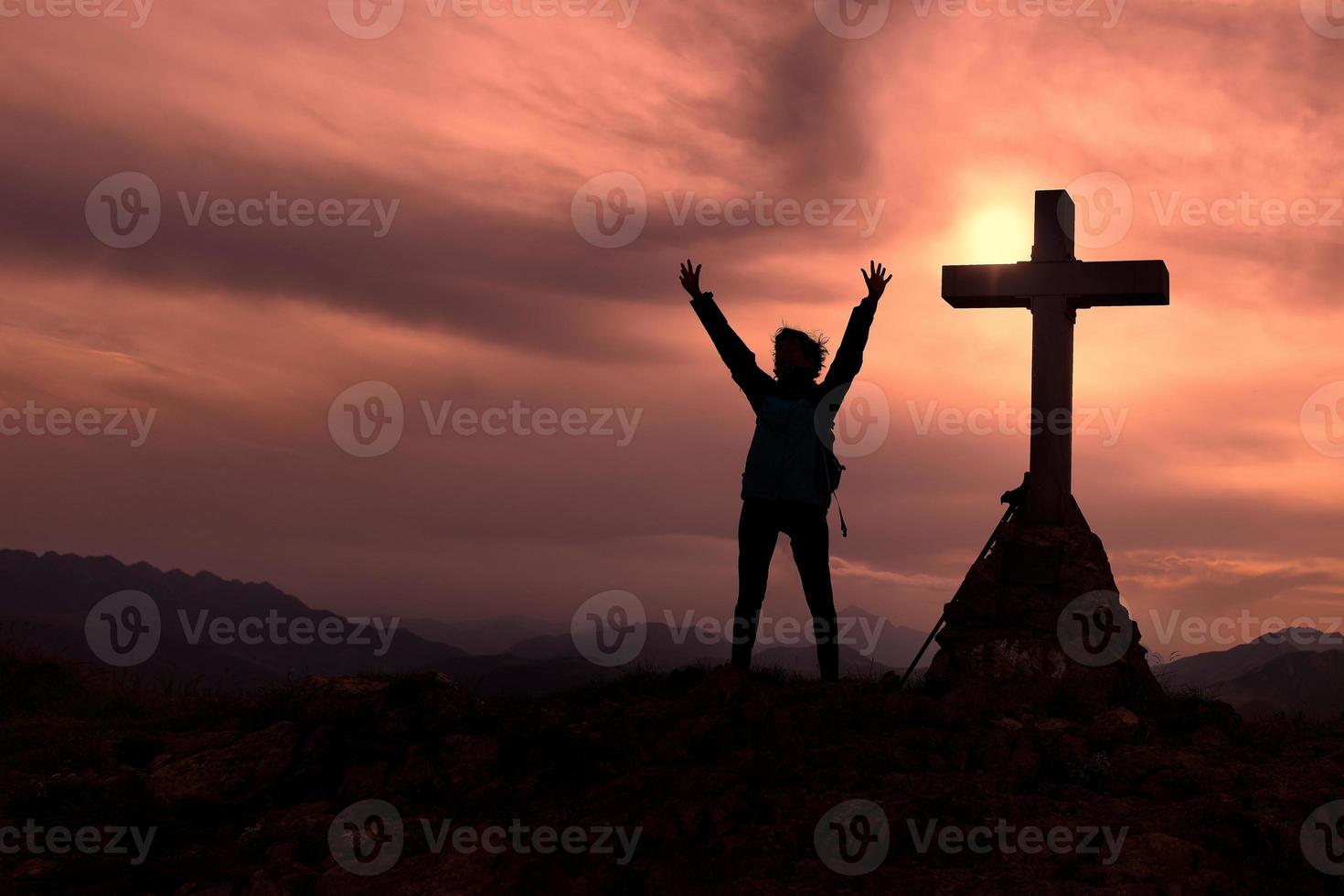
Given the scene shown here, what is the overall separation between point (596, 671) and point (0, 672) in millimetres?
6461

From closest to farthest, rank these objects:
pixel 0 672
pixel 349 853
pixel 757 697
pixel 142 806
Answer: pixel 349 853, pixel 142 806, pixel 757 697, pixel 0 672

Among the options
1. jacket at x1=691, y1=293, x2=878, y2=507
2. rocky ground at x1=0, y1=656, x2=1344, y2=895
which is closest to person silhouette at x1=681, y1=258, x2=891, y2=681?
jacket at x1=691, y1=293, x2=878, y2=507

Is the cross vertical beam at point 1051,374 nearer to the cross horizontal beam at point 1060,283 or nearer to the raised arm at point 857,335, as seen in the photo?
the cross horizontal beam at point 1060,283

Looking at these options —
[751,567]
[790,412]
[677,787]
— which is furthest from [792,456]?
[677,787]

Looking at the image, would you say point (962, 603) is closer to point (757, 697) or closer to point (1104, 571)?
point (1104, 571)

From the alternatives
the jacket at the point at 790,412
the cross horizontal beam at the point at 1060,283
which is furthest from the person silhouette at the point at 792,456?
the cross horizontal beam at the point at 1060,283

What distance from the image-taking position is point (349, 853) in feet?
19.2

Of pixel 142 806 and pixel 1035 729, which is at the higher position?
pixel 1035 729

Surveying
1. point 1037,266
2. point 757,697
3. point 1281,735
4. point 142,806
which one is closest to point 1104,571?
point 1281,735

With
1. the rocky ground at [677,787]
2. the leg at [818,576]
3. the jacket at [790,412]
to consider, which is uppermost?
the jacket at [790,412]

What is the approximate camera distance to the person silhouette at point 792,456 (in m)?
8.46

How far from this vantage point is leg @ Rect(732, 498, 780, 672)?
8617 mm

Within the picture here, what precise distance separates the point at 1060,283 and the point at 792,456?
3480mm

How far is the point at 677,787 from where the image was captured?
6223 mm
